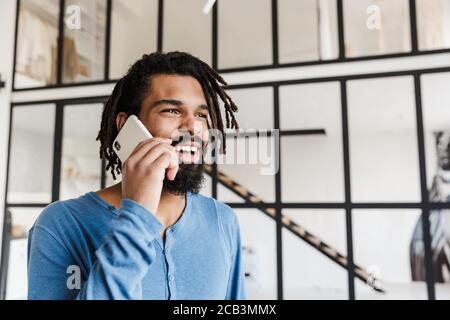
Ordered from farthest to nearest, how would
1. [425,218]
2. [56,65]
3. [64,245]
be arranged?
[56,65], [425,218], [64,245]

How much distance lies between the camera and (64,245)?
466 millimetres

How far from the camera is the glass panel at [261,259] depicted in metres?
1.23

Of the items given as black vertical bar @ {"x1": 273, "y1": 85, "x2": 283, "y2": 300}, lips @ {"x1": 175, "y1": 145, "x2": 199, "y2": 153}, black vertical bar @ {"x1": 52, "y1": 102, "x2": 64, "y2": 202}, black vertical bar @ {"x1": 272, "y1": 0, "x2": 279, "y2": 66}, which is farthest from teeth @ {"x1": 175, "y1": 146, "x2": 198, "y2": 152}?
black vertical bar @ {"x1": 52, "y1": 102, "x2": 64, "y2": 202}

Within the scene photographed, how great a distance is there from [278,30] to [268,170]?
0.50 m

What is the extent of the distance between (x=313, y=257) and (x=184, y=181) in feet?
2.62

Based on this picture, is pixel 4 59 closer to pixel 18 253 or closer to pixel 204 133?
pixel 18 253

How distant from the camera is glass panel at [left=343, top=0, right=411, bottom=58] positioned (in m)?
1.16

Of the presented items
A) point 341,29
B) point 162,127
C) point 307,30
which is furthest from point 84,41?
point 162,127

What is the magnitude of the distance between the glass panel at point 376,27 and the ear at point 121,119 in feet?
2.93

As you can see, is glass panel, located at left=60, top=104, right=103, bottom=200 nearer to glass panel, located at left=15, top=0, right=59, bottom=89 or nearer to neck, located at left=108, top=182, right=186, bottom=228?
glass panel, located at left=15, top=0, right=59, bottom=89

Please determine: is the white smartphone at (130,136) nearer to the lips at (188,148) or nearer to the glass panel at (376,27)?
the lips at (188,148)
